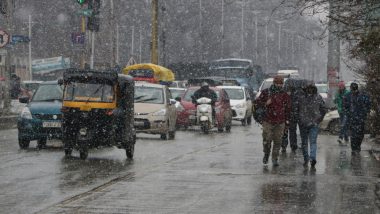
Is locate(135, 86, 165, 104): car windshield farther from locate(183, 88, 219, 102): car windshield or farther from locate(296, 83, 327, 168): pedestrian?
locate(296, 83, 327, 168): pedestrian

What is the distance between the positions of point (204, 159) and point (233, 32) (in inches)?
4285

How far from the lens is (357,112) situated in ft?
76.0

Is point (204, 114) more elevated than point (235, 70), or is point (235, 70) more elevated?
point (235, 70)

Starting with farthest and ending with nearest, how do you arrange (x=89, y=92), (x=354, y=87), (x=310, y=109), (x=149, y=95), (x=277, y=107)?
1. (x=149, y=95)
2. (x=354, y=87)
3. (x=89, y=92)
4. (x=310, y=109)
5. (x=277, y=107)

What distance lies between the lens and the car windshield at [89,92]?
64.0ft

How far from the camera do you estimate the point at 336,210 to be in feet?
38.0

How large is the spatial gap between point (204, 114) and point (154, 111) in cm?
506

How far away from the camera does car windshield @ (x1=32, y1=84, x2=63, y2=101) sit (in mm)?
23125

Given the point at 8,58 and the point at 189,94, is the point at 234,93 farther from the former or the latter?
the point at 8,58

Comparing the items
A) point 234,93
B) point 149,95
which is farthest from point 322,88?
point 149,95

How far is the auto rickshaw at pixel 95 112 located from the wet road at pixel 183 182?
1.34 feet

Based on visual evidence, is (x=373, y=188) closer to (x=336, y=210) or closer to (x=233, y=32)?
(x=336, y=210)

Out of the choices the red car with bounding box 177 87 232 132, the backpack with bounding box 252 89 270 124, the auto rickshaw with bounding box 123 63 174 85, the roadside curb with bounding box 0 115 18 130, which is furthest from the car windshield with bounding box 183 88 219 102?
the backpack with bounding box 252 89 270 124

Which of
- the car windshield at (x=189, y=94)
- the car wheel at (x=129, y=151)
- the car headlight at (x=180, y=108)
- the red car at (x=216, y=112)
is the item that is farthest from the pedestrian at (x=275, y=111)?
the car windshield at (x=189, y=94)
